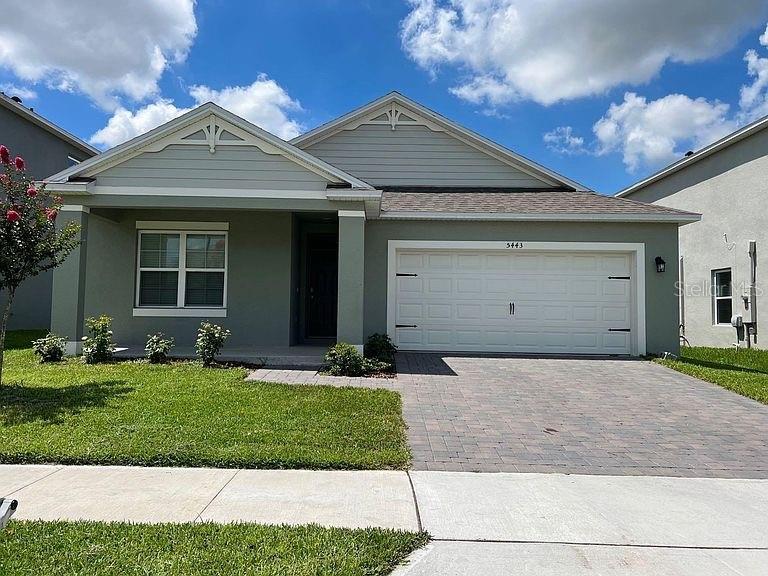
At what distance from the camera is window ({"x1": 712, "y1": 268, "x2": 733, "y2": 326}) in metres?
15.0

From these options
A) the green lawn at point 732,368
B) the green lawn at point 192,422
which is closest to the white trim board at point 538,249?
the green lawn at point 732,368

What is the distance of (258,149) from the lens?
9391mm

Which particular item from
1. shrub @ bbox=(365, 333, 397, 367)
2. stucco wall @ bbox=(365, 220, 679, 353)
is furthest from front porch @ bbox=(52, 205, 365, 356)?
stucco wall @ bbox=(365, 220, 679, 353)

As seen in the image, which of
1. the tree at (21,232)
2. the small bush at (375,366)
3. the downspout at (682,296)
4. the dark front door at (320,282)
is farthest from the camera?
the downspout at (682,296)

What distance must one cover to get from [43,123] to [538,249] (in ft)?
54.1

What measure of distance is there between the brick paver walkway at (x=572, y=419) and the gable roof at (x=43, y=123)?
13.3 meters

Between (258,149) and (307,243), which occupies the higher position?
(258,149)

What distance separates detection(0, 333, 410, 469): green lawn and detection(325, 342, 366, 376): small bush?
124 cm

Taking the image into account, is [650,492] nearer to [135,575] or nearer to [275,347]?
[135,575]

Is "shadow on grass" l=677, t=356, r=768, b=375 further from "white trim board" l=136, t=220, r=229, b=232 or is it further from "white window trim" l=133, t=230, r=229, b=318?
"white trim board" l=136, t=220, r=229, b=232

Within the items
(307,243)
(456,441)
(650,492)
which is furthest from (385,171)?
(650,492)

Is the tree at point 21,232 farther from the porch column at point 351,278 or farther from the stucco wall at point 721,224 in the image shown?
the stucco wall at point 721,224

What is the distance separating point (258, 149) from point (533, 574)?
27.7ft

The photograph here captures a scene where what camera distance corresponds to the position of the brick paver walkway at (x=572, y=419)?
4859mm
